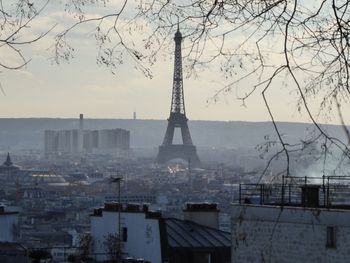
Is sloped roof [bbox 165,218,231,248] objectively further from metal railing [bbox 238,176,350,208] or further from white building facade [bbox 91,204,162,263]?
metal railing [bbox 238,176,350,208]

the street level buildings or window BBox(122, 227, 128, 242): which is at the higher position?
the street level buildings

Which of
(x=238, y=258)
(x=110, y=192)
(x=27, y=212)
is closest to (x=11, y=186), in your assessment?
(x=110, y=192)

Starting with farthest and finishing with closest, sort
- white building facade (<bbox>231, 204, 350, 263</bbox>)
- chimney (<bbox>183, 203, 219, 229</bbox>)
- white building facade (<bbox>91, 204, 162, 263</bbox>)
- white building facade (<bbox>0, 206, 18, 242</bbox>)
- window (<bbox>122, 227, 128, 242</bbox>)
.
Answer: white building facade (<bbox>0, 206, 18, 242</bbox>) → chimney (<bbox>183, 203, 219, 229</bbox>) → window (<bbox>122, 227, 128, 242</bbox>) → white building facade (<bbox>91, 204, 162, 263</bbox>) → white building facade (<bbox>231, 204, 350, 263</bbox>)

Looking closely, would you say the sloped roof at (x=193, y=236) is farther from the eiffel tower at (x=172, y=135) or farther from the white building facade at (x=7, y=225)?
the eiffel tower at (x=172, y=135)

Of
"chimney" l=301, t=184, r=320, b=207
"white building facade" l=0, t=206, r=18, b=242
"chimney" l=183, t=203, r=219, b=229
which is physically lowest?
"white building facade" l=0, t=206, r=18, b=242

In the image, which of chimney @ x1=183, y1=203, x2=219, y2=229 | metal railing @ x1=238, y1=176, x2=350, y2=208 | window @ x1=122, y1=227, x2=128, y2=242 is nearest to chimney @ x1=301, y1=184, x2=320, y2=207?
metal railing @ x1=238, y1=176, x2=350, y2=208

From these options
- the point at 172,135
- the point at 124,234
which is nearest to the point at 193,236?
the point at 124,234
